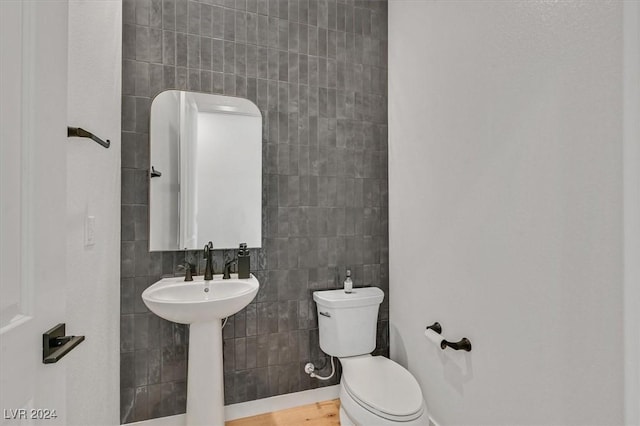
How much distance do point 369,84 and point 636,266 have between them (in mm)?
1746

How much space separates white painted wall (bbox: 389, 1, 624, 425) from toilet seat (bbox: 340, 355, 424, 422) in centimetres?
20

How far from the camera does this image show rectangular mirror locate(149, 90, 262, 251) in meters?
1.68

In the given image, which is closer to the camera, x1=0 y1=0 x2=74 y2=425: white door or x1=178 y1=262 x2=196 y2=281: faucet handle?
x1=0 y1=0 x2=74 y2=425: white door

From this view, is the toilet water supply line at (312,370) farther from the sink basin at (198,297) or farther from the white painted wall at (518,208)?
the sink basin at (198,297)

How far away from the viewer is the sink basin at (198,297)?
4.49 feet

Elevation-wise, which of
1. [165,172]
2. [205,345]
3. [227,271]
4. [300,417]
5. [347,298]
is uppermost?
[165,172]

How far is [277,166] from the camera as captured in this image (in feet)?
6.28

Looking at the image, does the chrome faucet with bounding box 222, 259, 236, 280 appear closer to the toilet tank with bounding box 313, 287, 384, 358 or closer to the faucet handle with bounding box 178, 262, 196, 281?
the faucet handle with bounding box 178, 262, 196, 281

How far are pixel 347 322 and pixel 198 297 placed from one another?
84 cm

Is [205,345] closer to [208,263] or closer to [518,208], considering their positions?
[208,263]

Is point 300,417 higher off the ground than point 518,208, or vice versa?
point 518,208

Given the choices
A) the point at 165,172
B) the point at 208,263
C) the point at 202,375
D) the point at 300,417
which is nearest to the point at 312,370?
the point at 300,417

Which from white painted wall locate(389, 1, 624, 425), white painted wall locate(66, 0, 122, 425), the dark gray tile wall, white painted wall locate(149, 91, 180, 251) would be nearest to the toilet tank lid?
the dark gray tile wall

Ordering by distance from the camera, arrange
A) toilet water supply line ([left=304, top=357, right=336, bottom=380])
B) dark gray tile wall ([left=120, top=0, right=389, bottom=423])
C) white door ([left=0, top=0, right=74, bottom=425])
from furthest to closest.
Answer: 1. toilet water supply line ([left=304, top=357, right=336, bottom=380])
2. dark gray tile wall ([left=120, top=0, right=389, bottom=423])
3. white door ([left=0, top=0, right=74, bottom=425])
